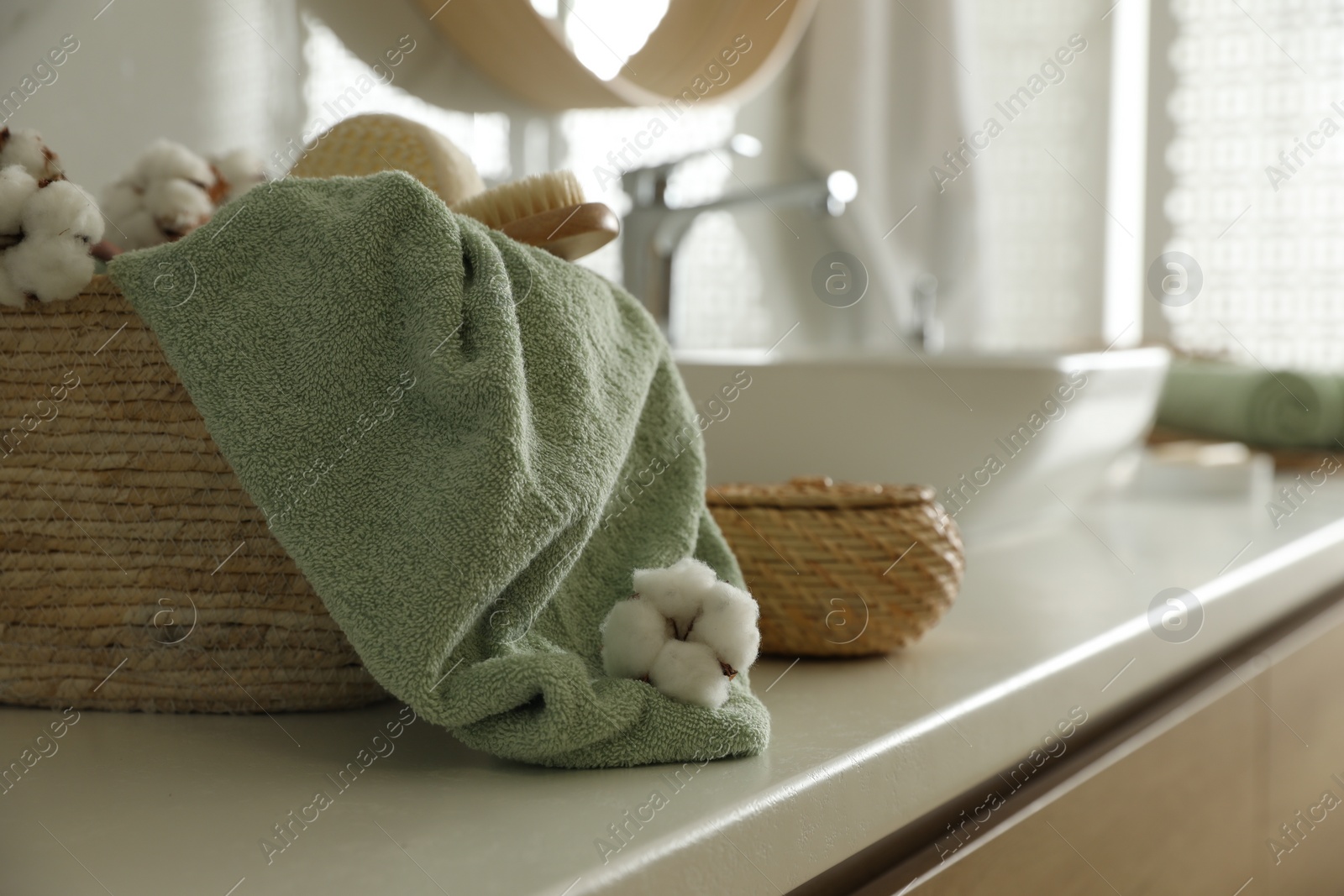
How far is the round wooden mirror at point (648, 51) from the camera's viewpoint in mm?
965

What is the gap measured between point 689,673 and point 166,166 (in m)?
0.36

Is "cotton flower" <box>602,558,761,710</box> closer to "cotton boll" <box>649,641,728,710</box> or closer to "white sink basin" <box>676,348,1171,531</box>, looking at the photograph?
"cotton boll" <box>649,641,728,710</box>

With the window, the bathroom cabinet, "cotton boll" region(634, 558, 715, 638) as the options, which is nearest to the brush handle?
"cotton boll" region(634, 558, 715, 638)

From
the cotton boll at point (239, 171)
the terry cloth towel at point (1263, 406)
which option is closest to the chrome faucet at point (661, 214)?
the cotton boll at point (239, 171)

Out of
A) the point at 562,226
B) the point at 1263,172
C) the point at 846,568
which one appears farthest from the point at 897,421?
the point at 1263,172

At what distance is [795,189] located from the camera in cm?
112

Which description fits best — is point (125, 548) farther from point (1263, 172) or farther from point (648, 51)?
point (1263, 172)

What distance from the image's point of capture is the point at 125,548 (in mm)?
457

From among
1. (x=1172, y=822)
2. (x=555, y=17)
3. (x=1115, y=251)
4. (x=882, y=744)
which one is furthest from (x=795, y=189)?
(x=1115, y=251)

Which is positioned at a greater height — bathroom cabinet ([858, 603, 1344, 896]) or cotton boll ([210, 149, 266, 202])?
cotton boll ([210, 149, 266, 202])

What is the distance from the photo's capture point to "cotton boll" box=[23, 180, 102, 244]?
441 millimetres

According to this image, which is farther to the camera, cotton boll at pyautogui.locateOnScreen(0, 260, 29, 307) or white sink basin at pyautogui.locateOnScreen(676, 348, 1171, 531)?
white sink basin at pyautogui.locateOnScreen(676, 348, 1171, 531)

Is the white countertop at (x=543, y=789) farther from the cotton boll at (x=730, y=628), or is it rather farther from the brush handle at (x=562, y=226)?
the brush handle at (x=562, y=226)

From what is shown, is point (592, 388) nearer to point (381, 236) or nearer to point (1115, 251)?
point (381, 236)
